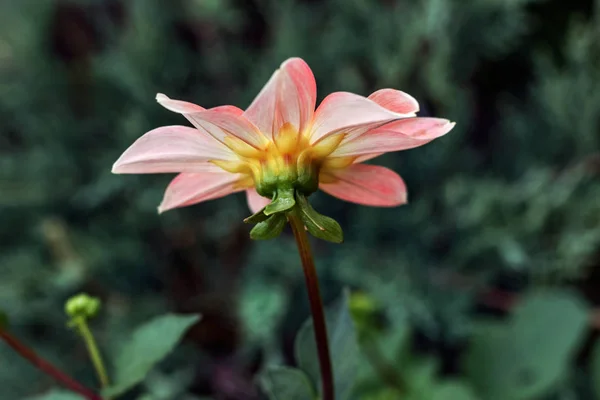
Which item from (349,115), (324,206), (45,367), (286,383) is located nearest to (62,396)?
(45,367)

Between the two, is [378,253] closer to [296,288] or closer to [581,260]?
[296,288]

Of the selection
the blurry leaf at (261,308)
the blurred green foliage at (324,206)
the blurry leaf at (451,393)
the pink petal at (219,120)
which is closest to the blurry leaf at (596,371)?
the blurred green foliage at (324,206)

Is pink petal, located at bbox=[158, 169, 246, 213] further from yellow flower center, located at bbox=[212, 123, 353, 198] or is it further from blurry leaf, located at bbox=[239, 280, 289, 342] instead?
blurry leaf, located at bbox=[239, 280, 289, 342]

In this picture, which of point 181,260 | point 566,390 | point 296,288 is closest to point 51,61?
point 181,260

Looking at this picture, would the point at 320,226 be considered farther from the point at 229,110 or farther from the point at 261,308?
the point at 261,308

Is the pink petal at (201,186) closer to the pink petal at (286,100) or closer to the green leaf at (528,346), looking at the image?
the pink petal at (286,100)

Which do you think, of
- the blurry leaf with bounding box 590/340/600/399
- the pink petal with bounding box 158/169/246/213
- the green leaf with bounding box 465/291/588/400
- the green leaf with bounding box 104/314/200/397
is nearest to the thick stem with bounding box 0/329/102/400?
the green leaf with bounding box 104/314/200/397
